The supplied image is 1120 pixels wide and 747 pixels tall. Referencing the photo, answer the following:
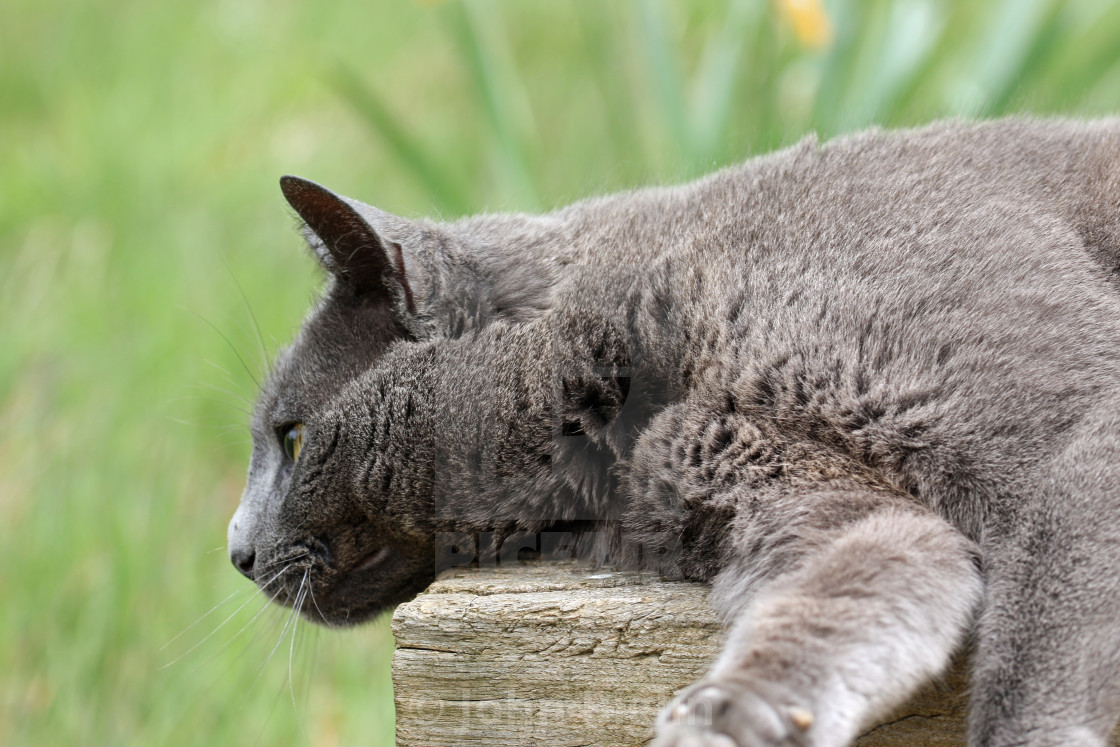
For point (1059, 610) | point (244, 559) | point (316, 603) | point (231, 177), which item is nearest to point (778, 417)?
point (1059, 610)

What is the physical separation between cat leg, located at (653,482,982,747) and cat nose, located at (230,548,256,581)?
780 mm

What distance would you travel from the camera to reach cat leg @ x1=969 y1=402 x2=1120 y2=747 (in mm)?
1086

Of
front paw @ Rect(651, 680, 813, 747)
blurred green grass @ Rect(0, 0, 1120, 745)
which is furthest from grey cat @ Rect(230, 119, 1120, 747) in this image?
blurred green grass @ Rect(0, 0, 1120, 745)

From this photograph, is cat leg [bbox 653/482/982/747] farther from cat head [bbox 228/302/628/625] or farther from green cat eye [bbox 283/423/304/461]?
green cat eye [bbox 283/423/304/461]

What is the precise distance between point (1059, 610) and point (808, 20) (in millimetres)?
1847

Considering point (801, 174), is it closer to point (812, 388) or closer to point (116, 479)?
point (812, 388)

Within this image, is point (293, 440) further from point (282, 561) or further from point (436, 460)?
point (436, 460)

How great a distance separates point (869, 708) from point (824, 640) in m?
0.08

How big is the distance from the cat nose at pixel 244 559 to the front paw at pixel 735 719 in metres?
0.87

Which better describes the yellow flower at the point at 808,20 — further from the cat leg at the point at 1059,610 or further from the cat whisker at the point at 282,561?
the cat whisker at the point at 282,561

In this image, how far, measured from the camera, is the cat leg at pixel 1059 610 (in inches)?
42.8

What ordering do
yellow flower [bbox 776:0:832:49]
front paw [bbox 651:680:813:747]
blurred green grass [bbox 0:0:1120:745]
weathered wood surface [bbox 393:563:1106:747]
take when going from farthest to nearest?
yellow flower [bbox 776:0:832:49]
blurred green grass [bbox 0:0:1120:745]
weathered wood surface [bbox 393:563:1106:747]
front paw [bbox 651:680:813:747]

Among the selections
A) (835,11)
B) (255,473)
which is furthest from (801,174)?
(835,11)

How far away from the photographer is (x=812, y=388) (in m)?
1.33
